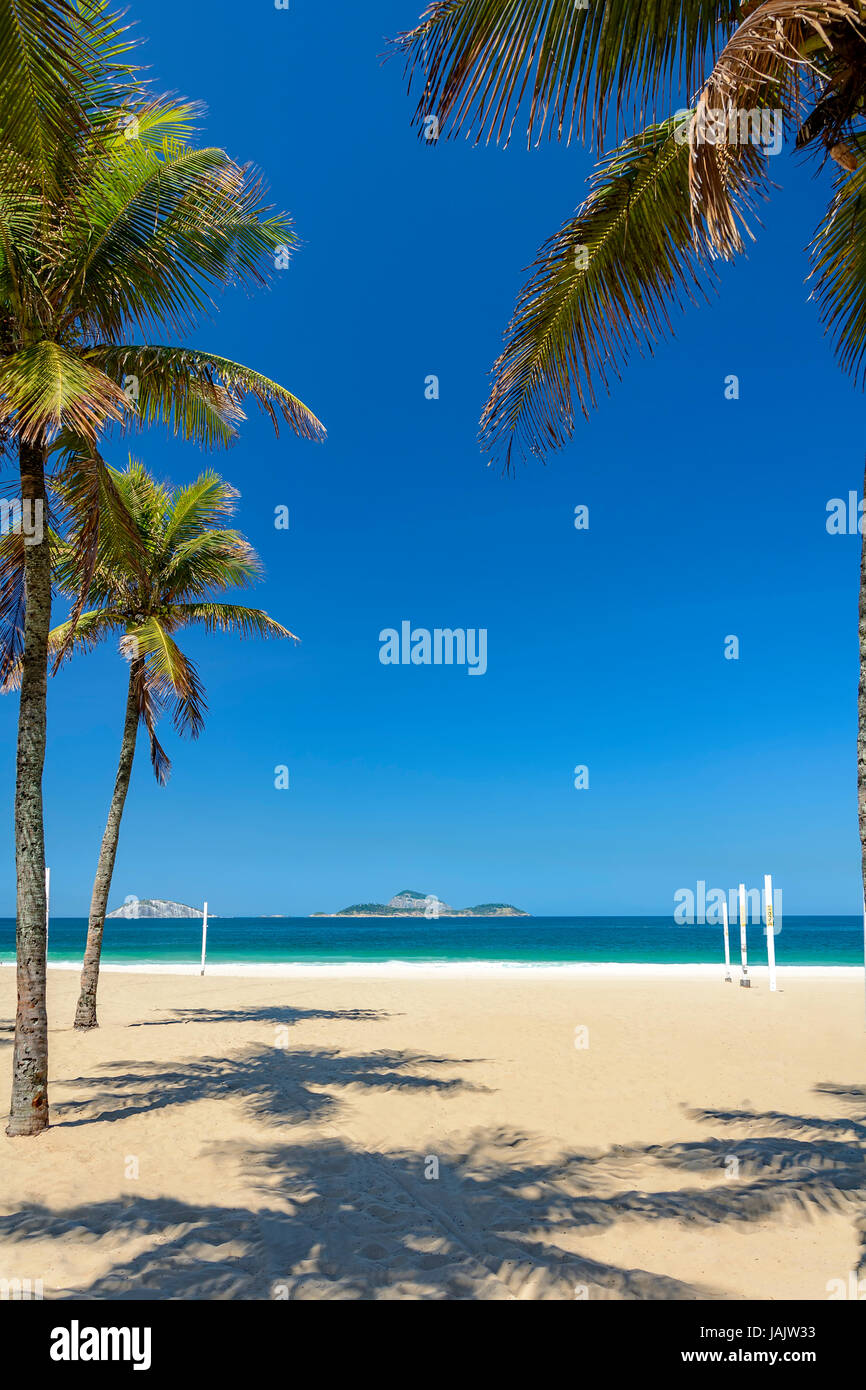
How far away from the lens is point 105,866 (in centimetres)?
1284

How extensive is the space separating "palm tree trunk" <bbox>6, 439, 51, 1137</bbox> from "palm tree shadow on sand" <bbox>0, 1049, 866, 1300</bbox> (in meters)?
0.85

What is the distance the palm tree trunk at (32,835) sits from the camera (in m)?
6.83

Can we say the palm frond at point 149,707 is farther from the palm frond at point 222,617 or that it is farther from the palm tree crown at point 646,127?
the palm tree crown at point 646,127

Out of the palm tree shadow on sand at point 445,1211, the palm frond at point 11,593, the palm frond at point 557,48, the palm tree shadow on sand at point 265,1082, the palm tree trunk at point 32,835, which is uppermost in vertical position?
the palm frond at point 557,48

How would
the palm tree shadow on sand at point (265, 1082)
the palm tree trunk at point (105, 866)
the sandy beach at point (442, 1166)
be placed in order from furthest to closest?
the palm tree trunk at point (105, 866) < the palm tree shadow on sand at point (265, 1082) < the sandy beach at point (442, 1166)

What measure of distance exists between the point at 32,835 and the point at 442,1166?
4.22 metres

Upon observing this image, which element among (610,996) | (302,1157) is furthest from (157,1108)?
(610,996)

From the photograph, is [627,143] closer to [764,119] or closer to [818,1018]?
[764,119]

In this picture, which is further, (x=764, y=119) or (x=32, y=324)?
(x=32, y=324)

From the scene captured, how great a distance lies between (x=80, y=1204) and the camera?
536cm

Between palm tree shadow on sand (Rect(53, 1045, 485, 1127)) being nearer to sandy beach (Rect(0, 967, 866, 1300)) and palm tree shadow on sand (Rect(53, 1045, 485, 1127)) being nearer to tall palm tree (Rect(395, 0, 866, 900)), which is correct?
sandy beach (Rect(0, 967, 866, 1300))

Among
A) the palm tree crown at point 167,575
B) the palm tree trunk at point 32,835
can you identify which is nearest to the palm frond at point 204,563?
the palm tree crown at point 167,575

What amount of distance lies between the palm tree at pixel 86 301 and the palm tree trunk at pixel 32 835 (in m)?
0.01
